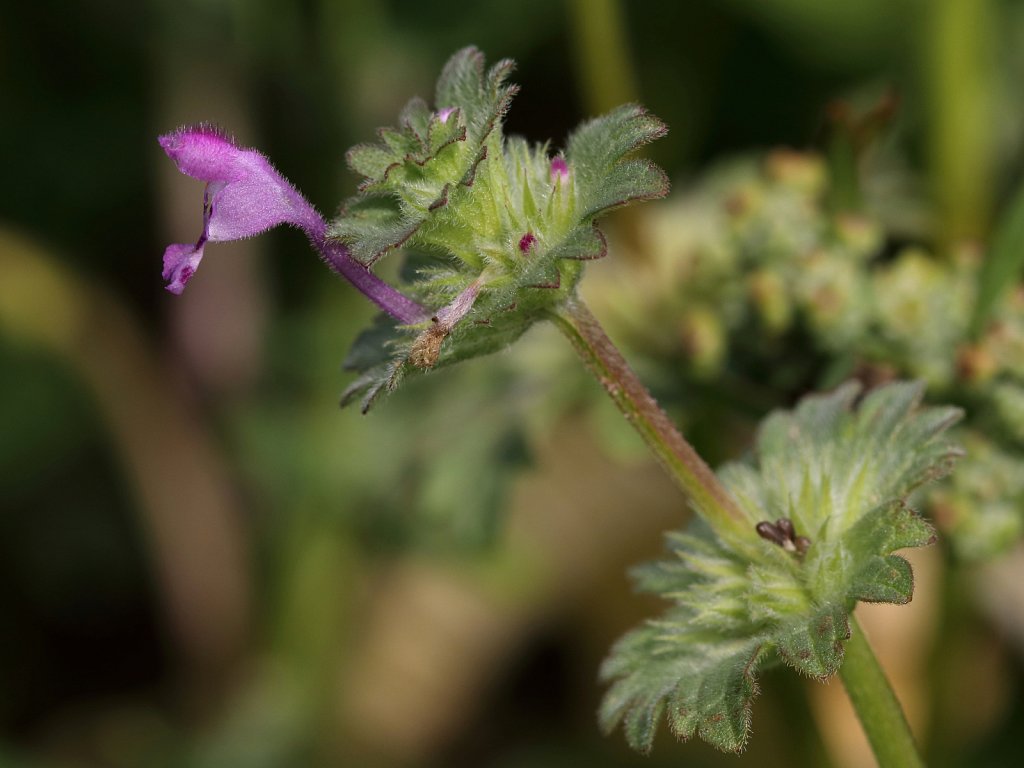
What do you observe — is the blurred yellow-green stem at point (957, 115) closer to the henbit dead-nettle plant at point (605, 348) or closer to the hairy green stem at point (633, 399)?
the henbit dead-nettle plant at point (605, 348)

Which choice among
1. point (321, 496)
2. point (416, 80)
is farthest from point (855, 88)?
point (321, 496)

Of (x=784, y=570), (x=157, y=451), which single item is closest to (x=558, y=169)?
(x=784, y=570)

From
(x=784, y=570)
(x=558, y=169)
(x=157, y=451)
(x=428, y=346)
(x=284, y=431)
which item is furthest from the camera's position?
(x=157, y=451)

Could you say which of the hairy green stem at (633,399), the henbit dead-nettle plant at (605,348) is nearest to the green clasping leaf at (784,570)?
the henbit dead-nettle plant at (605,348)

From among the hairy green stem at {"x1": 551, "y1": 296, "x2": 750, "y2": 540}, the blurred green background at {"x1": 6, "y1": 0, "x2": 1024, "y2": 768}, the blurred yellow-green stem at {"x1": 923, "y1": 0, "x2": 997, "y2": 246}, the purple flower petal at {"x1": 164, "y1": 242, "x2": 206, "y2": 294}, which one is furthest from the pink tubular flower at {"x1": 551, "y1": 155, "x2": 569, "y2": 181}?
the blurred green background at {"x1": 6, "y1": 0, "x2": 1024, "y2": 768}

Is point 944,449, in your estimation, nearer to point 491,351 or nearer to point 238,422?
point 491,351

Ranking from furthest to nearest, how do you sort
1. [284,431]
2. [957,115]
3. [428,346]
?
[284,431]
[957,115]
[428,346]

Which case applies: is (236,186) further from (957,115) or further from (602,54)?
(957,115)

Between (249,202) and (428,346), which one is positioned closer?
(428,346)
